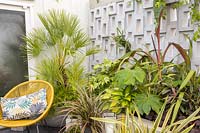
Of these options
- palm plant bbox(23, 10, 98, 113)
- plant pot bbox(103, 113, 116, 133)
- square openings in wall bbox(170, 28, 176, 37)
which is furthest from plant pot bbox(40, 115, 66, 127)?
square openings in wall bbox(170, 28, 176, 37)

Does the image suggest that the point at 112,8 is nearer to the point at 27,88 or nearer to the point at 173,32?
the point at 173,32

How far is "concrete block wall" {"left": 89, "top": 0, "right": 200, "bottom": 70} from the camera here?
115 inches

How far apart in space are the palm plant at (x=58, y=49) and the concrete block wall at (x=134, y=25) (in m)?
0.33

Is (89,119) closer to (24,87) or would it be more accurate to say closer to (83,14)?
(24,87)

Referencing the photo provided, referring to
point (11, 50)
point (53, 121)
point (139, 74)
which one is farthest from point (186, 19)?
point (11, 50)

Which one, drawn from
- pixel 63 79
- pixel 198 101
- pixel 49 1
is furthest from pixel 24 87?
pixel 198 101

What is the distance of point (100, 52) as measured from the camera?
14.1 feet

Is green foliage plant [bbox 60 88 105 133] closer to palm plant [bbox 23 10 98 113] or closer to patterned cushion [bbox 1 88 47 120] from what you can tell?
patterned cushion [bbox 1 88 47 120]

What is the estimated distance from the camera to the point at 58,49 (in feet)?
12.9

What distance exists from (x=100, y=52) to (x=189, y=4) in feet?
6.05

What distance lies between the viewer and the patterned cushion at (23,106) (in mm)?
3109

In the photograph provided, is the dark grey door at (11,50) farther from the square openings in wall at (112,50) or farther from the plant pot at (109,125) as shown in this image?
the plant pot at (109,125)

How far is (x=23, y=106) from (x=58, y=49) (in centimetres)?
113

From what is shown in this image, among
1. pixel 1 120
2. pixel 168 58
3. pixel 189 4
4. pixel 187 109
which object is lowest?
pixel 1 120
